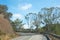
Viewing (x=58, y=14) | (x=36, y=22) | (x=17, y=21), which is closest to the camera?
(x=58, y=14)

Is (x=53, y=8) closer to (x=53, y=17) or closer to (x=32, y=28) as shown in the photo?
(x=53, y=17)

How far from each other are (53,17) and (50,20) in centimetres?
233

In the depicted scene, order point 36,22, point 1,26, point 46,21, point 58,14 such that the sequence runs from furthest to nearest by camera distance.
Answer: point 36,22 < point 46,21 < point 58,14 < point 1,26

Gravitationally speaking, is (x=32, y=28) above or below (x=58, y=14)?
below

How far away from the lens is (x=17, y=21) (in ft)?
464

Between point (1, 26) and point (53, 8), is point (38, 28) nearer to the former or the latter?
point (53, 8)

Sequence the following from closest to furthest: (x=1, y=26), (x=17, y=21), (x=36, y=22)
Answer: (x=1, y=26)
(x=36, y=22)
(x=17, y=21)

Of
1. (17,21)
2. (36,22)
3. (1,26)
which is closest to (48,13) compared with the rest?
→ (36,22)

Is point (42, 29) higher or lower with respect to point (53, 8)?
lower

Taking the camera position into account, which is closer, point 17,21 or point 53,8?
point 53,8

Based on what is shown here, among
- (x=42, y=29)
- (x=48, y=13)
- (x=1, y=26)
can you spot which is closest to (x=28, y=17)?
(x=42, y=29)

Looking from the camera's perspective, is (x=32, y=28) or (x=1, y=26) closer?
(x=1, y=26)

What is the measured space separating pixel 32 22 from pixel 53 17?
20.1 metres

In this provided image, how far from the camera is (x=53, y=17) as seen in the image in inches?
4087
